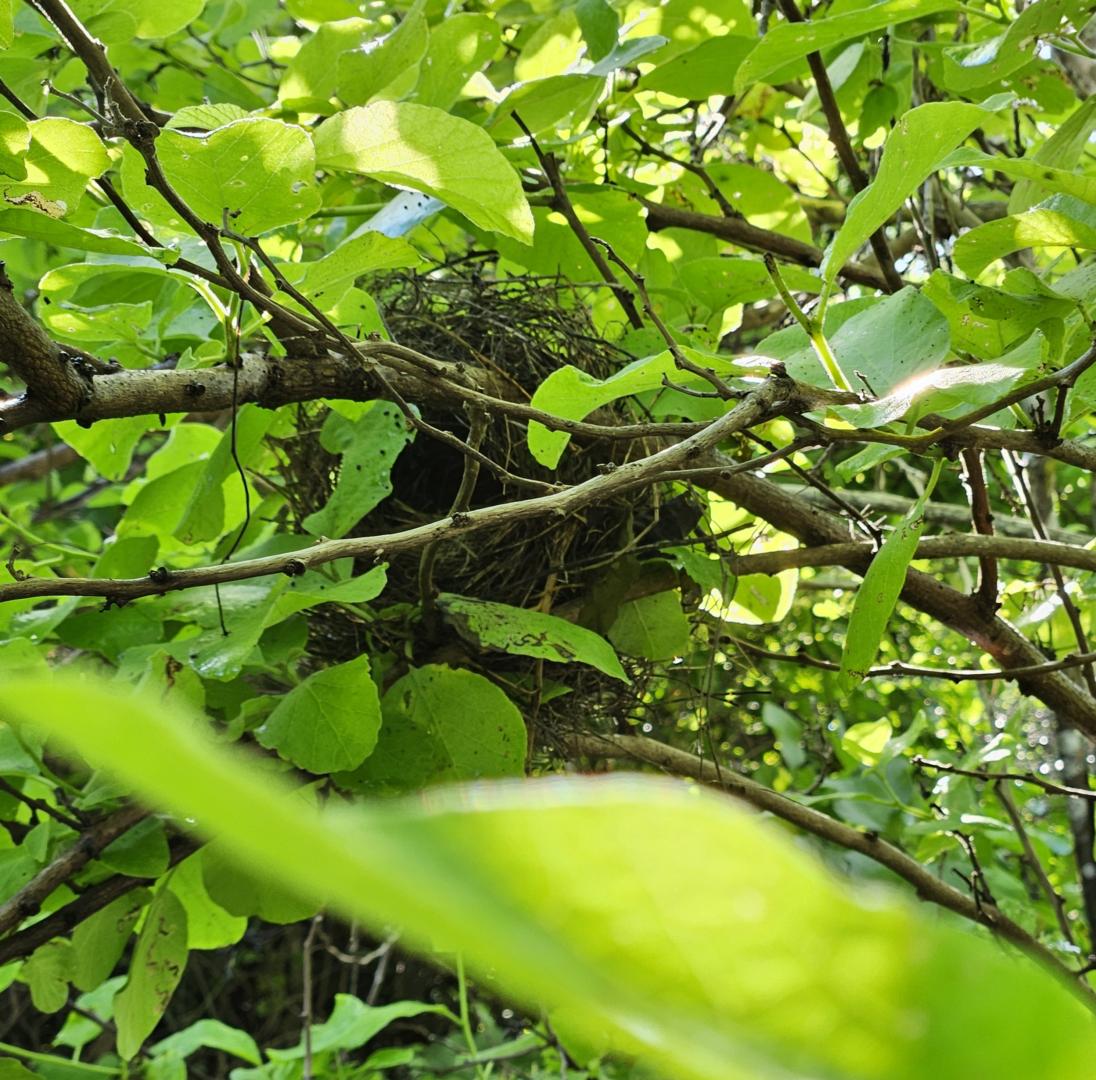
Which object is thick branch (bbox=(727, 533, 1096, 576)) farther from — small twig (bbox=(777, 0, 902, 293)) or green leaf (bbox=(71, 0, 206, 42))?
green leaf (bbox=(71, 0, 206, 42))

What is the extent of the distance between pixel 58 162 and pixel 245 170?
7 centimetres

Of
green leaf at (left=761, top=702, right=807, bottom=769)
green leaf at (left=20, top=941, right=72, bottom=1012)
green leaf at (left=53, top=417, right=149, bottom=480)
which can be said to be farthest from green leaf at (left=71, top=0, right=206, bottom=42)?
green leaf at (left=761, top=702, right=807, bottom=769)

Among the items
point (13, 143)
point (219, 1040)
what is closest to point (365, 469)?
point (13, 143)

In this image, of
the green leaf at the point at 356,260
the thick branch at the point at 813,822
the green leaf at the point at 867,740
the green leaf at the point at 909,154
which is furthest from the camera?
the green leaf at the point at 867,740

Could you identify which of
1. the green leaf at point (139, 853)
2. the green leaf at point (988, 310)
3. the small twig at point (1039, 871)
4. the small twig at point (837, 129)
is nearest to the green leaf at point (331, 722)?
the green leaf at point (139, 853)

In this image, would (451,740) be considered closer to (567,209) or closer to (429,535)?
(429,535)

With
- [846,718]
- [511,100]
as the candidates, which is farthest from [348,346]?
[846,718]

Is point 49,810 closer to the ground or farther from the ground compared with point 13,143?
closer to the ground

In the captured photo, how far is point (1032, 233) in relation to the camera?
1.49 ft

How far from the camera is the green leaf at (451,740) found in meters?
0.60

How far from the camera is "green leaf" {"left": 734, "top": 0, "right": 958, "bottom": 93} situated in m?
0.51

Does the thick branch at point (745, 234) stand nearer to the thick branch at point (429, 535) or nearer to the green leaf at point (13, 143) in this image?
the thick branch at point (429, 535)

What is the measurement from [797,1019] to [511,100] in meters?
0.63

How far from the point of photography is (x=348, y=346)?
496 millimetres
